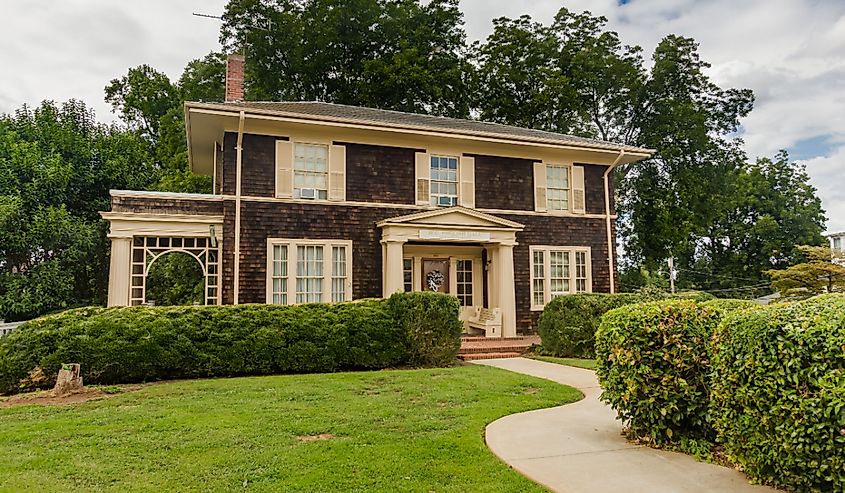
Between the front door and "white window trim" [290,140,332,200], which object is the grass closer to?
"white window trim" [290,140,332,200]

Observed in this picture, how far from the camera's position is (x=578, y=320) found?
11.8 metres

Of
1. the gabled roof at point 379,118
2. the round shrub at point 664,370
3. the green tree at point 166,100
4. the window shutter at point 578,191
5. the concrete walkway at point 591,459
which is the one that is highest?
the green tree at point 166,100

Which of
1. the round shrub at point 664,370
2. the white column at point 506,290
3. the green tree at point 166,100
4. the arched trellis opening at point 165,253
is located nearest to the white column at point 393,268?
the white column at point 506,290

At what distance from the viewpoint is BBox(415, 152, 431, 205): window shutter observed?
Result: 48.1ft

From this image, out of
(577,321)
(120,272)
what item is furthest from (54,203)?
(577,321)

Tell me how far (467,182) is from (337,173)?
3.64 m

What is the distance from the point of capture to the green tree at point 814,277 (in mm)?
22156

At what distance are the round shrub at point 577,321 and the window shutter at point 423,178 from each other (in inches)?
177

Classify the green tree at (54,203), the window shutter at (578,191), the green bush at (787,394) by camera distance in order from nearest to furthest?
the green bush at (787,394) → the window shutter at (578,191) → the green tree at (54,203)

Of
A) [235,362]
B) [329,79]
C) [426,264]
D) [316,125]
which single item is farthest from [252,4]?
[235,362]

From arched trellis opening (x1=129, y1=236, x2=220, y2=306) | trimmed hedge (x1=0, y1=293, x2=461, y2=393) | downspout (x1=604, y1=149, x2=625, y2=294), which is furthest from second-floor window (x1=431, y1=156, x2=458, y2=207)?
arched trellis opening (x1=129, y1=236, x2=220, y2=306)

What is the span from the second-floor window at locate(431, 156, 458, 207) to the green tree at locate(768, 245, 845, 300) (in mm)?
15701

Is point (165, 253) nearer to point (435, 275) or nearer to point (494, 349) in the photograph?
point (435, 275)

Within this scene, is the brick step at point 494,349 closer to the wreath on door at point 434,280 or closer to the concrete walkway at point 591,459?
the wreath on door at point 434,280
